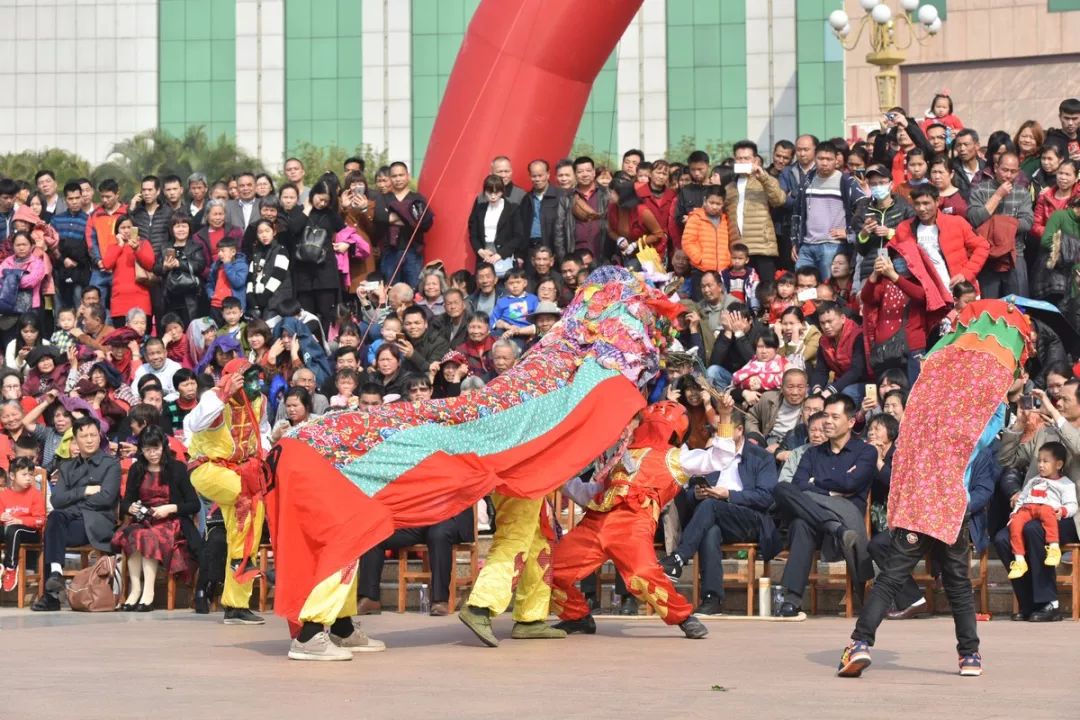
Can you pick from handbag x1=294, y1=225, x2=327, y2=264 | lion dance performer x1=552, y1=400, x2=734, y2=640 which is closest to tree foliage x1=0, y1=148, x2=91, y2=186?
handbag x1=294, y1=225, x2=327, y2=264

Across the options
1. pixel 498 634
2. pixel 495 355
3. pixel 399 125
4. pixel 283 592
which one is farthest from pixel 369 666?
pixel 399 125

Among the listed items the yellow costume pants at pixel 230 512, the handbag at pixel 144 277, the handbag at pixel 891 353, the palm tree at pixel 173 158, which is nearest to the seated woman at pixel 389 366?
the yellow costume pants at pixel 230 512

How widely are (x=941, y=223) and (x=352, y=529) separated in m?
6.16

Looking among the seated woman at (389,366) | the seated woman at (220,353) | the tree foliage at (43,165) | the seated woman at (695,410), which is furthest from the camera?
the tree foliage at (43,165)

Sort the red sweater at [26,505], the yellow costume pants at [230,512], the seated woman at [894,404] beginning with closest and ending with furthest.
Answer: the yellow costume pants at [230,512] → the seated woman at [894,404] → the red sweater at [26,505]

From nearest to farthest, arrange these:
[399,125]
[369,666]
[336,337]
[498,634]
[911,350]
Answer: [369,666] → [498,634] → [911,350] → [336,337] → [399,125]

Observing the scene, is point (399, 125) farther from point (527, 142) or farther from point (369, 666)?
point (369, 666)

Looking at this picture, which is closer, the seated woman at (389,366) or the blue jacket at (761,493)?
the blue jacket at (761,493)

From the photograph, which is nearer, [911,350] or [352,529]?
[352,529]

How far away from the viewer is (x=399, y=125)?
152ft

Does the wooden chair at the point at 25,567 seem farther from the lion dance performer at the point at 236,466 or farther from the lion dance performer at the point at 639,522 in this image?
the lion dance performer at the point at 639,522

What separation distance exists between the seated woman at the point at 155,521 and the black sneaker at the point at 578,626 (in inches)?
136

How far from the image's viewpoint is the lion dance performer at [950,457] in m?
9.04

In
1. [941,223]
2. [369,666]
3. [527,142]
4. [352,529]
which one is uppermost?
[527,142]
